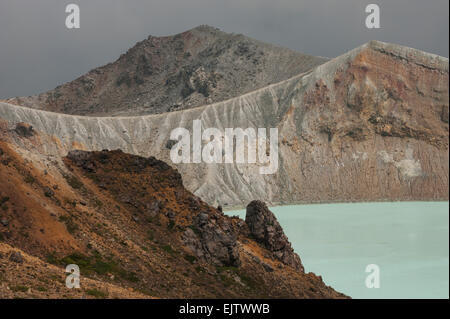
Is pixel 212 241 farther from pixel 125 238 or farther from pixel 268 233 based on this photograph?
pixel 268 233

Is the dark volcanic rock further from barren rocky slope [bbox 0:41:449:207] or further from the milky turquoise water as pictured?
barren rocky slope [bbox 0:41:449:207]

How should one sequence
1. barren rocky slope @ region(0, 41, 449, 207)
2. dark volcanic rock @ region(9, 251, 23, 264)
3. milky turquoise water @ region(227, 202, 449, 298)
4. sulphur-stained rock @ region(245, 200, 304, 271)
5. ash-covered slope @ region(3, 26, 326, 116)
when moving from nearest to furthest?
dark volcanic rock @ region(9, 251, 23, 264), milky turquoise water @ region(227, 202, 449, 298), sulphur-stained rock @ region(245, 200, 304, 271), barren rocky slope @ region(0, 41, 449, 207), ash-covered slope @ region(3, 26, 326, 116)

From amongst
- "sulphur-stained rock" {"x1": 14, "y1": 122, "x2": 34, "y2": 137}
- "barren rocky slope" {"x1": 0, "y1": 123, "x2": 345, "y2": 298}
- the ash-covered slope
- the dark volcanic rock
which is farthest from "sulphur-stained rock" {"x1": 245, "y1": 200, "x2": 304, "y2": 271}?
the ash-covered slope

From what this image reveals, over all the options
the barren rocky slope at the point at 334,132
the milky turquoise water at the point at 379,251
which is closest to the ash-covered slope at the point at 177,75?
the barren rocky slope at the point at 334,132

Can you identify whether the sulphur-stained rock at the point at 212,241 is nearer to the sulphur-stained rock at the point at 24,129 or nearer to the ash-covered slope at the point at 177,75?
the sulphur-stained rock at the point at 24,129

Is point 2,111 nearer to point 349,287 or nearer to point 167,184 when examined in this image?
point 167,184
